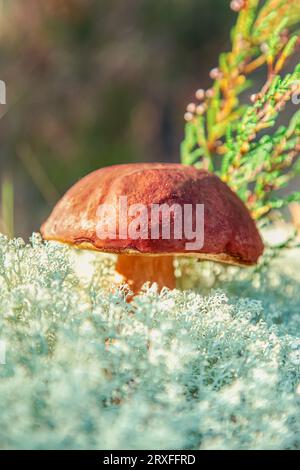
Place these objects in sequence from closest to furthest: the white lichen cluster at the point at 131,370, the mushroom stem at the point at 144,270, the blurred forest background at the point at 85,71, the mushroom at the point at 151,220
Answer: the white lichen cluster at the point at 131,370 < the mushroom at the point at 151,220 < the mushroom stem at the point at 144,270 < the blurred forest background at the point at 85,71

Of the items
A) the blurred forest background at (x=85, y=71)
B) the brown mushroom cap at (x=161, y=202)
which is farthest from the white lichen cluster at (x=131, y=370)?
the blurred forest background at (x=85, y=71)

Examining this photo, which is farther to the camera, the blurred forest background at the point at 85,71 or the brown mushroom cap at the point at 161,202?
the blurred forest background at the point at 85,71

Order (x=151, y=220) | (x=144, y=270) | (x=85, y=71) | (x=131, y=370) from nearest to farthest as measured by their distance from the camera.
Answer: (x=131, y=370), (x=151, y=220), (x=144, y=270), (x=85, y=71)

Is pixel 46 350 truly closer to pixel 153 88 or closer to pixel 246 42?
pixel 246 42

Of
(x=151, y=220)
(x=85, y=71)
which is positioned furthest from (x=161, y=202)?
(x=85, y=71)

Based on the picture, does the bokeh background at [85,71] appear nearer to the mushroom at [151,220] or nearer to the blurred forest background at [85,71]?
the blurred forest background at [85,71]

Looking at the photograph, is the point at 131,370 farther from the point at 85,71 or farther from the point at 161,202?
the point at 85,71

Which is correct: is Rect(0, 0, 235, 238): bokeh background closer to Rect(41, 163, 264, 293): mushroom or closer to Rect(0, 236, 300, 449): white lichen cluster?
Rect(41, 163, 264, 293): mushroom
